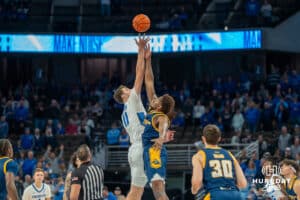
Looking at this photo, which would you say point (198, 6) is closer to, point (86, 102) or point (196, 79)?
point (196, 79)

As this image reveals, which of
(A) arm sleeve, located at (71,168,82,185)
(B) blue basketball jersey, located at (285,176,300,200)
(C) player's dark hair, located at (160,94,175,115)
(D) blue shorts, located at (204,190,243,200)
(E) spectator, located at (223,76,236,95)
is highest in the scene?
(E) spectator, located at (223,76,236,95)

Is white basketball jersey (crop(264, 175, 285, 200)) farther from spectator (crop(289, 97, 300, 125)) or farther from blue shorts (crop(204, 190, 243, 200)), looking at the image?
spectator (crop(289, 97, 300, 125))

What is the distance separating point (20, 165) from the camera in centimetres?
2431

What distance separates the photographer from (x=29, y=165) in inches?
950

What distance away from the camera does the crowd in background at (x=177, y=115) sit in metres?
24.9

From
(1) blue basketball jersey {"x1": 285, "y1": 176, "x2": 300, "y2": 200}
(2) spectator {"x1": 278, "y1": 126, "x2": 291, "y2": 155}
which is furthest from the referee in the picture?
(2) spectator {"x1": 278, "y1": 126, "x2": 291, "y2": 155}

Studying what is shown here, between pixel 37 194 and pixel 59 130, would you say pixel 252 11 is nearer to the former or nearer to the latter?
pixel 59 130

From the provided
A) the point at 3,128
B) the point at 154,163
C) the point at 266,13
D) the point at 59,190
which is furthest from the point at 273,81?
the point at 154,163

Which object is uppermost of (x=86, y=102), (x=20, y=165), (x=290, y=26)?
(x=290, y=26)

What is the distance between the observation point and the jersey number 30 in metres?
9.92

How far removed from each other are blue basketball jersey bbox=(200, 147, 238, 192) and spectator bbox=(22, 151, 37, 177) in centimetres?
1471

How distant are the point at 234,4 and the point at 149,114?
75.1 ft

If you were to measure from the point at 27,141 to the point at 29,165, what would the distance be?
2.71 metres

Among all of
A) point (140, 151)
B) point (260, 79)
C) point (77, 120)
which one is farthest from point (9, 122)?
point (140, 151)
